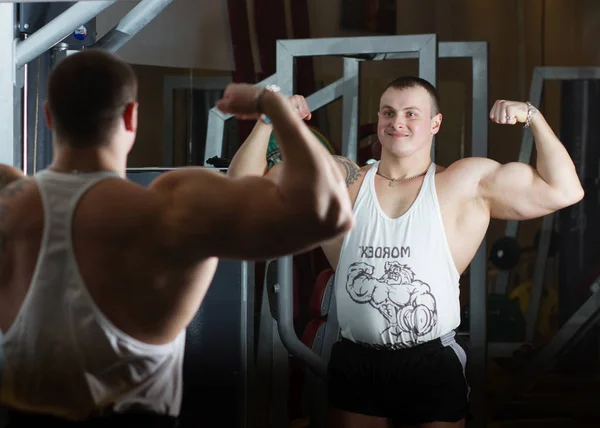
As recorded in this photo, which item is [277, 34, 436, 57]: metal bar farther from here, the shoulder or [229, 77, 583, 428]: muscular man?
the shoulder

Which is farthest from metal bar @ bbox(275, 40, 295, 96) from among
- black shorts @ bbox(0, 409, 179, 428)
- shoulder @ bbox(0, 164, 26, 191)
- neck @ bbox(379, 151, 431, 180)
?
black shorts @ bbox(0, 409, 179, 428)

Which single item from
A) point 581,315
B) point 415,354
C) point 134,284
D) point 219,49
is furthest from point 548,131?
point 219,49

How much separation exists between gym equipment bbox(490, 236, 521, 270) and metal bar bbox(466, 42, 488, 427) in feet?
3.10

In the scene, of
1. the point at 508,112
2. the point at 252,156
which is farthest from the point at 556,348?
the point at 252,156

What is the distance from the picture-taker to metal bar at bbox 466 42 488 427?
301cm

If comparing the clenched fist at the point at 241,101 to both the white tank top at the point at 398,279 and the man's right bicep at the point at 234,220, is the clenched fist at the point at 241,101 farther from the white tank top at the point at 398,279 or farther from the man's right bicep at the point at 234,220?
the white tank top at the point at 398,279

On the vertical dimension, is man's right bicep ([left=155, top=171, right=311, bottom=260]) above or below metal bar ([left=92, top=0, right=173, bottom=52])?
below

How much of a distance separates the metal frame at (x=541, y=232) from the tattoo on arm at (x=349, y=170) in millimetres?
1326

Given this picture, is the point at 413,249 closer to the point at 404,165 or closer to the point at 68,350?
the point at 404,165

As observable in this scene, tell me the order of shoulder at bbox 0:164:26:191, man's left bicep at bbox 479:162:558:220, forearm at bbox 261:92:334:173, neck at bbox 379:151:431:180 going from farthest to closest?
neck at bbox 379:151:431:180
man's left bicep at bbox 479:162:558:220
shoulder at bbox 0:164:26:191
forearm at bbox 261:92:334:173

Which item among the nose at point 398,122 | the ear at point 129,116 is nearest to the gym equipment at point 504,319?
the nose at point 398,122

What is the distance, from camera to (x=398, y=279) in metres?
2.62

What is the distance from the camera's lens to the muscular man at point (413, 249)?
8.46 feet

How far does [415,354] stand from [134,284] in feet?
4.29
